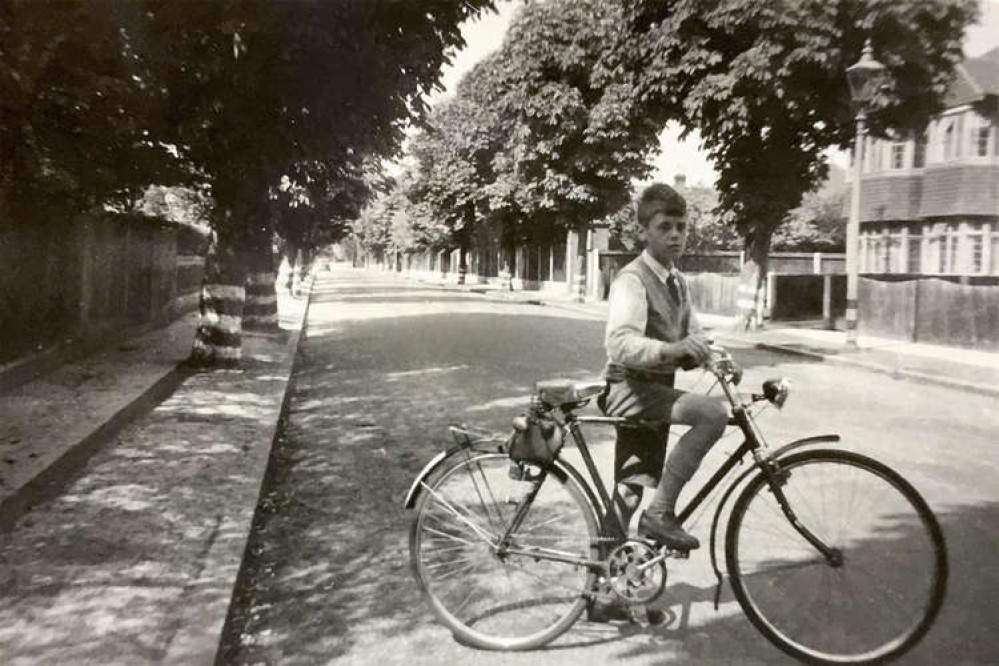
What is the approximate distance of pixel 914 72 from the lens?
2011 cm

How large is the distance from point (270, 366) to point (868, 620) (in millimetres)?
10142

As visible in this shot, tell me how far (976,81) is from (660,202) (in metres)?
29.8

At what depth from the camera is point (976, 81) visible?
1134 inches

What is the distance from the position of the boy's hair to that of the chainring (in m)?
1.33

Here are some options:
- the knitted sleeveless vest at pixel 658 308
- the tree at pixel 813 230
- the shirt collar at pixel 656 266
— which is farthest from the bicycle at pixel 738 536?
the tree at pixel 813 230

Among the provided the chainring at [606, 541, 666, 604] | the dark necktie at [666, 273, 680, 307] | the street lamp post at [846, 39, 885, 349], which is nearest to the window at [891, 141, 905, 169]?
the street lamp post at [846, 39, 885, 349]

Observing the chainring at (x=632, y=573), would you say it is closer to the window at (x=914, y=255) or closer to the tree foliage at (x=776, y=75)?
the tree foliage at (x=776, y=75)

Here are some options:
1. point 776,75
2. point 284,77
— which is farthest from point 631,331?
point 776,75

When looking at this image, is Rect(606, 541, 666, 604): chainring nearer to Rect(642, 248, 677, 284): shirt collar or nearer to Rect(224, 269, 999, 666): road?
Rect(224, 269, 999, 666): road

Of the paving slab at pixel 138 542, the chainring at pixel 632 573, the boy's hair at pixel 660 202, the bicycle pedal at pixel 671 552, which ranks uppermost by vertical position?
the boy's hair at pixel 660 202

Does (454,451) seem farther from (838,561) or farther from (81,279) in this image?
(81,279)

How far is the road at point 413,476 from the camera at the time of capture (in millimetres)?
3719

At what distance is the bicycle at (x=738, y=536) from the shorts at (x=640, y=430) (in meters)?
0.07

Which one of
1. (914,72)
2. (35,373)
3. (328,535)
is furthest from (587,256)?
(328,535)
